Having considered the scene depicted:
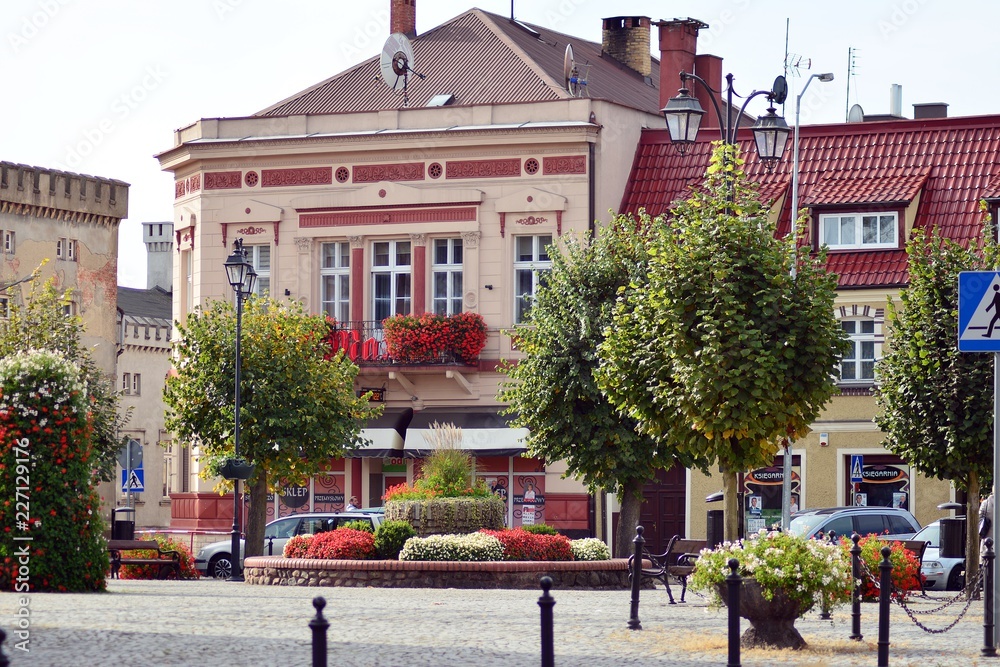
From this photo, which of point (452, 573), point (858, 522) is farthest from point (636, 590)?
point (858, 522)

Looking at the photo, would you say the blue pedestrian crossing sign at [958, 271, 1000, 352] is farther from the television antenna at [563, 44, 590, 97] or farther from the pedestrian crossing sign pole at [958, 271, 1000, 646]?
the television antenna at [563, 44, 590, 97]

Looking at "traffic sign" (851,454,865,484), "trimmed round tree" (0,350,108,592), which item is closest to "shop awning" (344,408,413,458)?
"traffic sign" (851,454,865,484)

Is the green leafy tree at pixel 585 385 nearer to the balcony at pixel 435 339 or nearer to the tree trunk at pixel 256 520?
the tree trunk at pixel 256 520

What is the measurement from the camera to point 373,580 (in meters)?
26.7

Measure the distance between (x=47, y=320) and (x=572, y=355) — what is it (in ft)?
56.7

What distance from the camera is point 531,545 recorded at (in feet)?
90.2

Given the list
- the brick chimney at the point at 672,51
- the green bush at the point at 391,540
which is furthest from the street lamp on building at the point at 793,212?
the green bush at the point at 391,540

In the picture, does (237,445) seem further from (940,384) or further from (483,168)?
(940,384)

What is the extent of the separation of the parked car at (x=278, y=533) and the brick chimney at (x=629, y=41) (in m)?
19.0

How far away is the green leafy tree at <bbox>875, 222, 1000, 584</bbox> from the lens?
24125 mm

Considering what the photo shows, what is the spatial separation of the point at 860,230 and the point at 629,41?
41.2ft

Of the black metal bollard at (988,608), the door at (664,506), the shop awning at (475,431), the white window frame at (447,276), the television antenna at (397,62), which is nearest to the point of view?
the black metal bollard at (988,608)

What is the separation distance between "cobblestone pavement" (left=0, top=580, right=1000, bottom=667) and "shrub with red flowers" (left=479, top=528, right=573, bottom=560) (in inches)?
145

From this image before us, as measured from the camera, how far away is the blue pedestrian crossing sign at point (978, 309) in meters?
15.3
